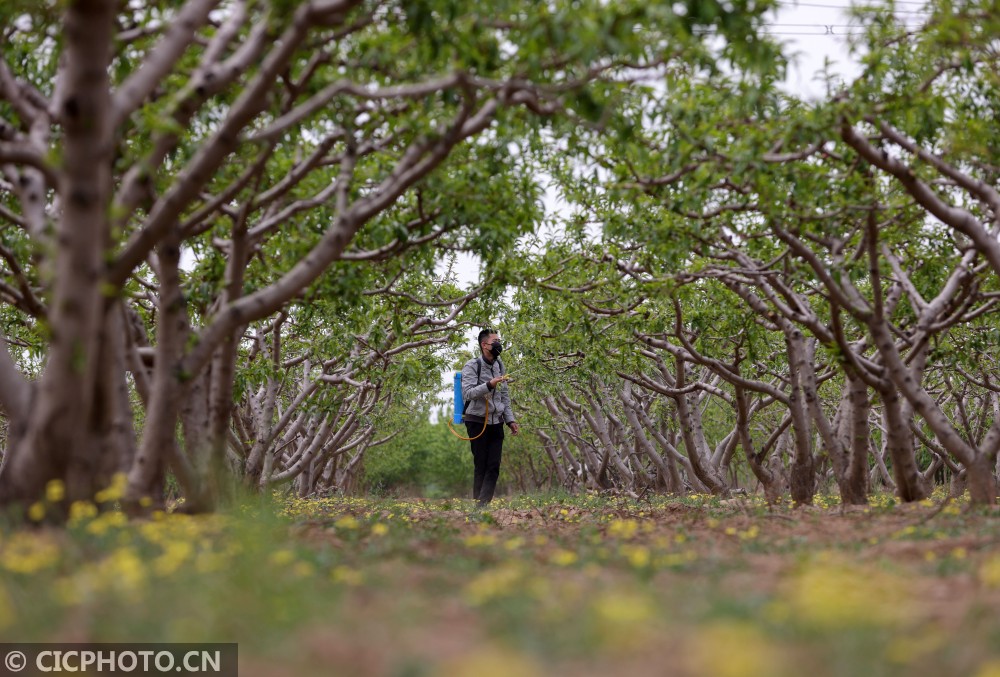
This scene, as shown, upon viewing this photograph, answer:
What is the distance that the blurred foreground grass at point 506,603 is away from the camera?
2.83 meters

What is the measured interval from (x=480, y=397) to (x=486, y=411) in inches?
10.2

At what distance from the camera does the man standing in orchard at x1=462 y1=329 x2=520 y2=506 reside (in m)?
12.4

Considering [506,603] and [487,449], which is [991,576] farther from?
[487,449]

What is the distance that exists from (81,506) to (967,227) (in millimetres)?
7495

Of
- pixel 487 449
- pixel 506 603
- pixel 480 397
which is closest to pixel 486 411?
pixel 480 397

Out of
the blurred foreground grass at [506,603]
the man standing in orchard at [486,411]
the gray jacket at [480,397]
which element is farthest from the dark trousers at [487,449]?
the blurred foreground grass at [506,603]

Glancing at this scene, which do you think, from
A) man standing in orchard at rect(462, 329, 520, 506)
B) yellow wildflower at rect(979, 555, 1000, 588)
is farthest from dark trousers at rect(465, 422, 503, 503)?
yellow wildflower at rect(979, 555, 1000, 588)

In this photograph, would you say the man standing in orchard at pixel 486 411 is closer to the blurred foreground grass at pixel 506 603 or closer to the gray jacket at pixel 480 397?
the gray jacket at pixel 480 397

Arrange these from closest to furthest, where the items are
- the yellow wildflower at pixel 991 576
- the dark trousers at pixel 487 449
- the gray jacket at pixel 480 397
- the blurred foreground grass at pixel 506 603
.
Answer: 1. the blurred foreground grass at pixel 506 603
2. the yellow wildflower at pixel 991 576
3. the gray jacket at pixel 480 397
4. the dark trousers at pixel 487 449

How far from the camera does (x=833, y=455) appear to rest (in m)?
10.6

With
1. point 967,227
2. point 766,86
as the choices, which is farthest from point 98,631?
point 967,227

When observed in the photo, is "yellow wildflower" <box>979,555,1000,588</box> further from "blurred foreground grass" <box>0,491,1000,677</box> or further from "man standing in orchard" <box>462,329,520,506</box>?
"man standing in orchard" <box>462,329,520,506</box>

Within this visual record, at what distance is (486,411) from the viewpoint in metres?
12.4

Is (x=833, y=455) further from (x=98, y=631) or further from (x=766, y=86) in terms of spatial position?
(x=98, y=631)
